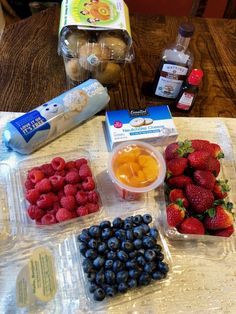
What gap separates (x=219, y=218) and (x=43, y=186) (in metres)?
0.40

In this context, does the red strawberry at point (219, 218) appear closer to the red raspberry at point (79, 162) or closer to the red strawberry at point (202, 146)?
the red strawberry at point (202, 146)

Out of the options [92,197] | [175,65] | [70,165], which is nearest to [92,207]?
[92,197]

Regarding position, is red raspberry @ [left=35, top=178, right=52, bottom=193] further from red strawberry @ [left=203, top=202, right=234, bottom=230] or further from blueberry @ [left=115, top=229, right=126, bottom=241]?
red strawberry @ [left=203, top=202, right=234, bottom=230]

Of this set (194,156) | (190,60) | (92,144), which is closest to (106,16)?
(190,60)

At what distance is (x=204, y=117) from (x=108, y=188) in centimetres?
39

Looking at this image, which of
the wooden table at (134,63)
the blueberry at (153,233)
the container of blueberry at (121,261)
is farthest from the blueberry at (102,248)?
the wooden table at (134,63)

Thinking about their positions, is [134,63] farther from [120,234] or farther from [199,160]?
[120,234]

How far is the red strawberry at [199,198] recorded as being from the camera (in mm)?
721

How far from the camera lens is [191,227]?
2.29ft

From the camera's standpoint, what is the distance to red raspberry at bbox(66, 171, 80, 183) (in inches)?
29.4

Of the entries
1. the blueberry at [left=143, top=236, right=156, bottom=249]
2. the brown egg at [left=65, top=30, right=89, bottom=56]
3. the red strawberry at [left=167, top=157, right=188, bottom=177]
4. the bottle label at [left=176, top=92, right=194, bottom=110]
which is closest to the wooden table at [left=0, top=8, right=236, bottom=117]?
the bottle label at [left=176, top=92, right=194, bottom=110]

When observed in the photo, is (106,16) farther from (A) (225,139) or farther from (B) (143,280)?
(B) (143,280)

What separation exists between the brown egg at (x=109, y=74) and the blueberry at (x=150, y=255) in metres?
0.53

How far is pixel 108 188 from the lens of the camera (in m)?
0.79
